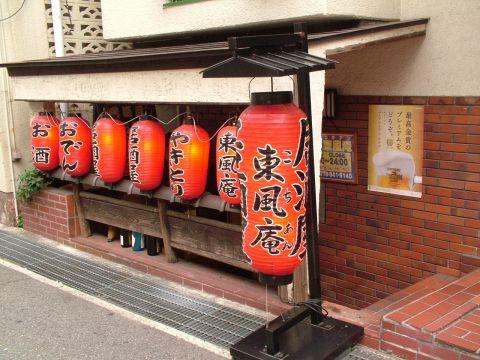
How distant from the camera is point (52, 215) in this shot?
8.45 metres

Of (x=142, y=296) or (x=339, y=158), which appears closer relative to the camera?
(x=142, y=296)

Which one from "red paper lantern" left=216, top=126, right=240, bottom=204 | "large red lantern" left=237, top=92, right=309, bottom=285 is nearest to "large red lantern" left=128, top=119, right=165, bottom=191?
"red paper lantern" left=216, top=126, right=240, bottom=204

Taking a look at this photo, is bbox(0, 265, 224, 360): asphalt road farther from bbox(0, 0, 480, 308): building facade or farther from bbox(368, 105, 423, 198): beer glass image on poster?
bbox(368, 105, 423, 198): beer glass image on poster

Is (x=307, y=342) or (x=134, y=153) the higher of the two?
(x=134, y=153)

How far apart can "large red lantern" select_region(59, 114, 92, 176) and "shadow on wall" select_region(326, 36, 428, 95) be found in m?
3.48

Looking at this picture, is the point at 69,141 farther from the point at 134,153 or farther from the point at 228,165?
the point at 228,165

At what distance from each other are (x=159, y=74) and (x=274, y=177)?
8.15ft

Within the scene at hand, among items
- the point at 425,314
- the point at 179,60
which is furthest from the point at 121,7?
the point at 425,314

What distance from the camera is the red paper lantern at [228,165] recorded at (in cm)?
561

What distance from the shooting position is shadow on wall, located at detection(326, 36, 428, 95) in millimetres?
6133

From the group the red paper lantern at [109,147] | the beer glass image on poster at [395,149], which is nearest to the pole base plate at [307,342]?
the beer glass image on poster at [395,149]

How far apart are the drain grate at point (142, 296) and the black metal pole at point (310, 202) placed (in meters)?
0.86

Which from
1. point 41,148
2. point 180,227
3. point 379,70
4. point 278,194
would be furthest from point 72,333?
point 379,70

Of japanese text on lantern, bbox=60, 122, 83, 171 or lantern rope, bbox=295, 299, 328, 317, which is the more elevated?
japanese text on lantern, bbox=60, 122, 83, 171
